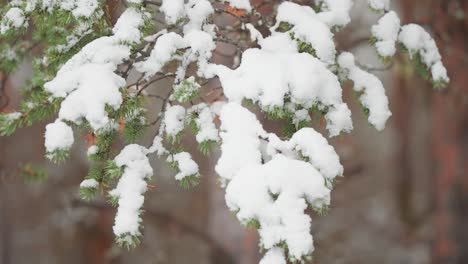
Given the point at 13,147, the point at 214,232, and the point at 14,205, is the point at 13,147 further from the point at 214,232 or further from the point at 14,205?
the point at 214,232

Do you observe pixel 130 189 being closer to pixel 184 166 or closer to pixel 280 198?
pixel 184 166

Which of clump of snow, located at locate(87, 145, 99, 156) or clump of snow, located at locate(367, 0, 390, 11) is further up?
clump of snow, located at locate(367, 0, 390, 11)

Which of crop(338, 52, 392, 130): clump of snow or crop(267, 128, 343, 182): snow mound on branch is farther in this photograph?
crop(338, 52, 392, 130): clump of snow

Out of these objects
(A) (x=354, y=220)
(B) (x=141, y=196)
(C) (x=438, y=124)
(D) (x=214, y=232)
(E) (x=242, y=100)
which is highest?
(E) (x=242, y=100)

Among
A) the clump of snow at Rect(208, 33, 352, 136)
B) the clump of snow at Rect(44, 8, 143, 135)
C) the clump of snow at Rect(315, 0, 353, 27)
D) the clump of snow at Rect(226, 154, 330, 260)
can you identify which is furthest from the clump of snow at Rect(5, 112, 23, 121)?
Result: the clump of snow at Rect(315, 0, 353, 27)

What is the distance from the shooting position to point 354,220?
42.1ft

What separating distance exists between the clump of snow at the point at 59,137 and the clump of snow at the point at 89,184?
0.72 ft

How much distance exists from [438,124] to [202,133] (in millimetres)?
6906

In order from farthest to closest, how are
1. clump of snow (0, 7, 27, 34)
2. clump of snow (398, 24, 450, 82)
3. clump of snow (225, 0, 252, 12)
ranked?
clump of snow (398, 24, 450, 82)
clump of snow (225, 0, 252, 12)
clump of snow (0, 7, 27, 34)

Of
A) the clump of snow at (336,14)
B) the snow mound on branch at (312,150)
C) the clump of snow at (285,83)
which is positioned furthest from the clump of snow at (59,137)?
the clump of snow at (336,14)

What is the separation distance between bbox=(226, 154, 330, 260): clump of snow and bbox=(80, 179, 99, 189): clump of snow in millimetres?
648

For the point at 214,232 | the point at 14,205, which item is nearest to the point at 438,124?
the point at 214,232

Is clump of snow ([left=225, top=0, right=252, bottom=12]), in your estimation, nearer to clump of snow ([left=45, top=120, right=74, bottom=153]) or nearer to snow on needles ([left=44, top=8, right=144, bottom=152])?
snow on needles ([left=44, top=8, right=144, bottom=152])

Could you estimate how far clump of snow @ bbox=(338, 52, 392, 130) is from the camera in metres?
2.35
